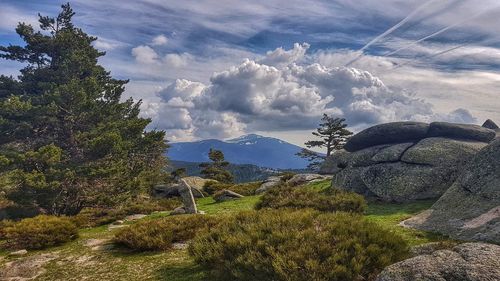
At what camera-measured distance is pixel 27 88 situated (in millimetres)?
49969

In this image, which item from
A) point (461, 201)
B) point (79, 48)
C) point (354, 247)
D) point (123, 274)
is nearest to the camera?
point (354, 247)

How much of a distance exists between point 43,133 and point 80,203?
12.2 metres

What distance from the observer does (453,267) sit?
7.17 metres

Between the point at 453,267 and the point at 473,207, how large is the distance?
12414 millimetres

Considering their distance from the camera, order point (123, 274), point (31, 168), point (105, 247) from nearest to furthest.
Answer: point (123, 274) → point (105, 247) → point (31, 168)

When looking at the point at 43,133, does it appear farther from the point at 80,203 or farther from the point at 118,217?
the point at 118,217

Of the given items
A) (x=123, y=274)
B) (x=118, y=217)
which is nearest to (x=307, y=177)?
(x=118, y=217)

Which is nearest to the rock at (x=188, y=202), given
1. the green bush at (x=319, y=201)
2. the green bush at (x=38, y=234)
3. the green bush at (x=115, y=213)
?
the green bush at (x=115, y=213)

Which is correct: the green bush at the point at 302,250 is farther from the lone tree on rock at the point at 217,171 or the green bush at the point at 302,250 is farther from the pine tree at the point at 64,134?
the lone tree on rock at the point at 217,171

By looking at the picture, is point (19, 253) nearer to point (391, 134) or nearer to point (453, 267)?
→ point (453, 267)

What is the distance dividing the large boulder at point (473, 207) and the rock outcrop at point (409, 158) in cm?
583

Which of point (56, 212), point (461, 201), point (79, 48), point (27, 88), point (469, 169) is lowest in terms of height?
point (56, 212)

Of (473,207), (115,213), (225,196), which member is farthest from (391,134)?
(115,213)

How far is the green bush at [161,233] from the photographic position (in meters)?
15.2
